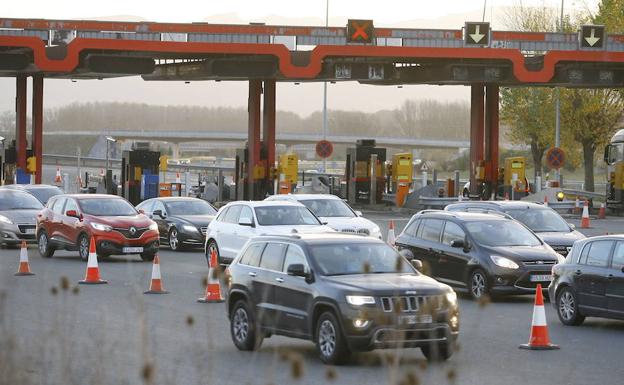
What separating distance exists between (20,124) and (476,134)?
55.3ft

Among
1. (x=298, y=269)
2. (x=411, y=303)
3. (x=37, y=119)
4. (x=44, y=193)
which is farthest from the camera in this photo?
(x=37, y=119)

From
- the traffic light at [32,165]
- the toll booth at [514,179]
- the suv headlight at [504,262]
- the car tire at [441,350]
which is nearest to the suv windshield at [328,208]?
the suv headlight at [504,262]

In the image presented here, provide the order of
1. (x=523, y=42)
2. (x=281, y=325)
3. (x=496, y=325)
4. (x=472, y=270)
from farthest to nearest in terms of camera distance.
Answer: (x=523, y=42) → (x=472, y=270) → (x=496, y=325) → (x=281, y=325)

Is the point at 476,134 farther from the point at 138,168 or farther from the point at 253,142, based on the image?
the point at 138,168

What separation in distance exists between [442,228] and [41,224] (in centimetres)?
1088

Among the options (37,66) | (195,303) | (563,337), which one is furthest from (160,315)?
(37,66)

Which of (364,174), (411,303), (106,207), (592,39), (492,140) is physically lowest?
(411,303)

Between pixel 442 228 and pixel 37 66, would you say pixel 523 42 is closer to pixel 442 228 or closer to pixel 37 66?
pixel 37 66

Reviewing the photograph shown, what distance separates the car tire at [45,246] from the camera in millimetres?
29906

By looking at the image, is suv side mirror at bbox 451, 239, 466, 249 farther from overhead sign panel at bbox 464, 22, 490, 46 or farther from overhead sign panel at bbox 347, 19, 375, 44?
overhead sign panel at bbox 464, 22, 490, 46

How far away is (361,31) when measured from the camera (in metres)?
47.2

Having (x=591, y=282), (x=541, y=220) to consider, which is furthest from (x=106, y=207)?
(x=591, y=282)

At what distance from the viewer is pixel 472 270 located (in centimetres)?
2177

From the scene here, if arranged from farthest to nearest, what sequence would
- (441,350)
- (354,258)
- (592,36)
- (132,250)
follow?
(592,36)
(132,250)
(354,258)
(441,350)
